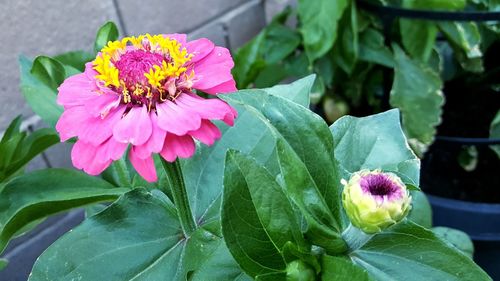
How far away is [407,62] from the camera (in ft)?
2.98

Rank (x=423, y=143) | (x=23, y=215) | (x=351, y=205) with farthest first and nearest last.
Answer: (x=423, y=143), (x=23, y=215), (x=351, y=205)

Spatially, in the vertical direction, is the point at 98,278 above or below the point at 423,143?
above

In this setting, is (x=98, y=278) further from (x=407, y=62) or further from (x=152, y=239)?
(x=407, y=62)

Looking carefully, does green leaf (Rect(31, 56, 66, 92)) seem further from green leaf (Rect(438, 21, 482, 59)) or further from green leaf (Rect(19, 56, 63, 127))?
green leaf (Rect(438, 21, 482, 59))

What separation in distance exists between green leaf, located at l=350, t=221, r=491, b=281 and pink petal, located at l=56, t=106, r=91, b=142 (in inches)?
7.6

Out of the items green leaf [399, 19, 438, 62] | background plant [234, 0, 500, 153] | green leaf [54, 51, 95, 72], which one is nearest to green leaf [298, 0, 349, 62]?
background plant [234, 0, 500, 153]

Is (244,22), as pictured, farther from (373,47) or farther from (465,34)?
(465,34)

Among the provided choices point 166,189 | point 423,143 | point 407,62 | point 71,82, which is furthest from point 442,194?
point 71,82

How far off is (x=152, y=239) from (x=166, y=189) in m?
0.06

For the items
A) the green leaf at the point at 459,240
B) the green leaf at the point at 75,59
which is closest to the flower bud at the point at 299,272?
the green leaf at the point at 75,59

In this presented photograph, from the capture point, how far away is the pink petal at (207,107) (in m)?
0.34

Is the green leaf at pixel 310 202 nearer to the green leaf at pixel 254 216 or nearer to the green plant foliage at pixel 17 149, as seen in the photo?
the green leaf at pixel 254 216

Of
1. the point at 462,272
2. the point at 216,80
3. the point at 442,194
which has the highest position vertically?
the point at 216,80

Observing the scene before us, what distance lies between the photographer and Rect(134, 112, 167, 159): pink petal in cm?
32
